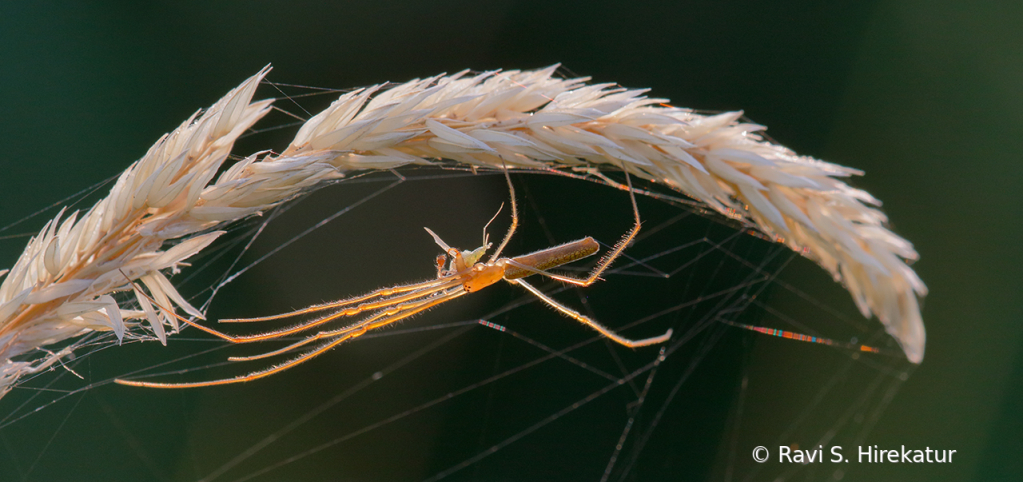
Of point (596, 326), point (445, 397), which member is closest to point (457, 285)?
point (596, 326)

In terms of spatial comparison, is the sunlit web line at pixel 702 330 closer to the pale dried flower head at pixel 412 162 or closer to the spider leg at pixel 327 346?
the pale dried flower head at pixel 412 162

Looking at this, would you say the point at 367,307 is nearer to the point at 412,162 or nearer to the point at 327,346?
the point at 327,346

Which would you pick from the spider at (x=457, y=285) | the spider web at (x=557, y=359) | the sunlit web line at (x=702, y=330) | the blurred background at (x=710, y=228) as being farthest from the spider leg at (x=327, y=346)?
the sunlit web line at (x=702, y=330)

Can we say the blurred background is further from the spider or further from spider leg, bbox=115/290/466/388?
spider leg, bbox=115/290/466/388

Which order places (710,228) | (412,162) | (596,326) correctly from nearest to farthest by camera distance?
(412,162) → (596,326) → (710,228)

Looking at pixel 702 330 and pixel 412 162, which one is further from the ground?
pixel 412 162

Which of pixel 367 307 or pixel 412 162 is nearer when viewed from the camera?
pixel 412 162

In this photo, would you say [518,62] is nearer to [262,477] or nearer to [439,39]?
[439,39]
